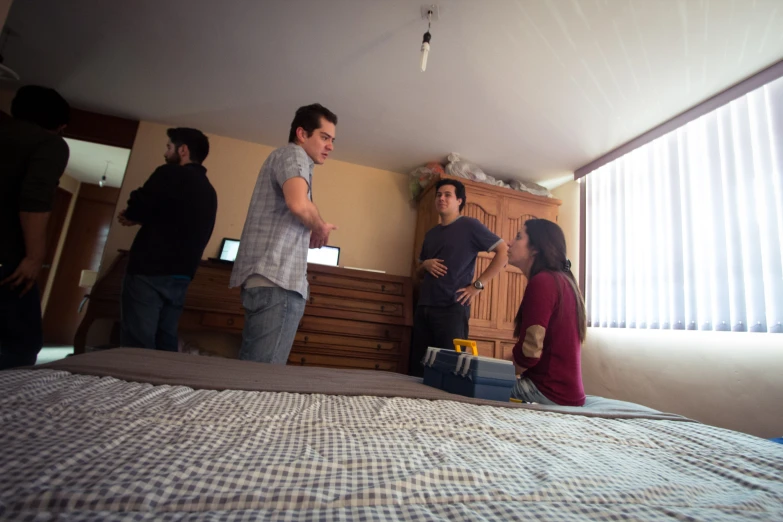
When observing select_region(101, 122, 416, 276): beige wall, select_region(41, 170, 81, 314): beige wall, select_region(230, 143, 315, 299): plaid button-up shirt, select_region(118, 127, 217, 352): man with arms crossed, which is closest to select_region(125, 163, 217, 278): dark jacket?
select_region(118, 127, 217, 352): man with arms crossed

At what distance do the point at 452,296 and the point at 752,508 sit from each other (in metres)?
1.68

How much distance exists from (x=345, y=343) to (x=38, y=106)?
2183 millimetres

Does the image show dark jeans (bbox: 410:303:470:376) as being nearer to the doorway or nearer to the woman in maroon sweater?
the woman in maroon sweater

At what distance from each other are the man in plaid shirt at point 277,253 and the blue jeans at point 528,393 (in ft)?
2.69

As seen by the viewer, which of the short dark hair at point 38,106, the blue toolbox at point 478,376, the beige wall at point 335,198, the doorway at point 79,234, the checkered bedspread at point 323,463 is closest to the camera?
the checkered bedspread at point 323,463

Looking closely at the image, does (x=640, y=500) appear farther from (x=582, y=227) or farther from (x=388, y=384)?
(x=582, y=227)

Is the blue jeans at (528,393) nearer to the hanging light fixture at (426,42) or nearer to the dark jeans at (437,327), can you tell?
Answer: the dark jeans at (437,327)

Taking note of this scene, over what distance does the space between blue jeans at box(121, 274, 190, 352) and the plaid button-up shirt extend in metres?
0.54

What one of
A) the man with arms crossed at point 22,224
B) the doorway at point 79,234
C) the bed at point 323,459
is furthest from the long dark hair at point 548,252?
the doorway at point 79,234

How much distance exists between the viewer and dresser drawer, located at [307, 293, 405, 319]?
9.80 ft

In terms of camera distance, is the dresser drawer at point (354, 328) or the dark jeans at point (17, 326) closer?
the dark jeans at point (17, 326)

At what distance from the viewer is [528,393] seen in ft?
4.36

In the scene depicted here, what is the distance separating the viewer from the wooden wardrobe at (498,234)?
3191 mm

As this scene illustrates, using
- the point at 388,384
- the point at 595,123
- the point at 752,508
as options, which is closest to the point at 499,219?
the point at 595,123
